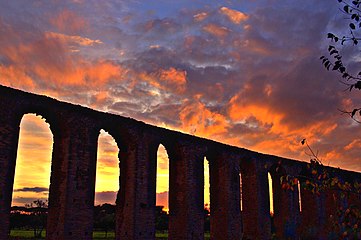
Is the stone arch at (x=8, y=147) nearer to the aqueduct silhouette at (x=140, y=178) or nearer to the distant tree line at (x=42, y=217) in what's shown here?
the aqueduct silhouette at (x=140, y=178)

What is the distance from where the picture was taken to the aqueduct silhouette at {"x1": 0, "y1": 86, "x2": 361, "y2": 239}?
41.7 feet

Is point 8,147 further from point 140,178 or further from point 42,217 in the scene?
point 42,217

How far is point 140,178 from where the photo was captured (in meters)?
15.3

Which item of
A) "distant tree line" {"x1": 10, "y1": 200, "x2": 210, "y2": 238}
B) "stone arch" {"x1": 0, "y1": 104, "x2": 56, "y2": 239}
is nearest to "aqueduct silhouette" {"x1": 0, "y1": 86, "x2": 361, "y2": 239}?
"stone arch" {"x1": 0, "y1": 104, "x2": 56, "y2": 239}

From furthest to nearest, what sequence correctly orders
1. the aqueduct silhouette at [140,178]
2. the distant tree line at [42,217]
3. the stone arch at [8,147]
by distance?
the distant tree line at [42,217] < the aqueduct silhouette at [140,178] < the stone arch at [8,147]

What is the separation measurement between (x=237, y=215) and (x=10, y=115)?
1105 centimetres

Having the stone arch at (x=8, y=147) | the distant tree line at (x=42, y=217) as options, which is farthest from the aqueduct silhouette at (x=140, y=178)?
the distant tree line at (x=42, y=217)

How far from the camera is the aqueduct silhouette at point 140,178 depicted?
12.7m

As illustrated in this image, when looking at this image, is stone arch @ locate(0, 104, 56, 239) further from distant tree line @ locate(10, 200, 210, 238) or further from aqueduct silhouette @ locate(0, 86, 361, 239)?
distant tree line @ locate(10, 200, 210, 238)

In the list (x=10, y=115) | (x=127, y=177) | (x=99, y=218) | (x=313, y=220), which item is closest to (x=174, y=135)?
(x=127, y=177)

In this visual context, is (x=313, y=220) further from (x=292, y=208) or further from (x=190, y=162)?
(x=190, y=162)

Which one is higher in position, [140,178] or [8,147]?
[8,147]

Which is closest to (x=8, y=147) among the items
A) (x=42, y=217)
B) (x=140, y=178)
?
(x=140, y=178)

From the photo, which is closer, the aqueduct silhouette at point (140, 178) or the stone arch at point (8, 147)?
the stone arch at point (8, 147)
